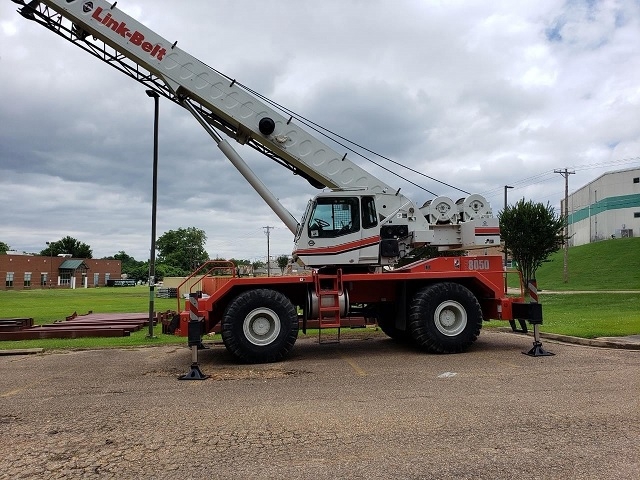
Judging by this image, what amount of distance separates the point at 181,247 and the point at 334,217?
128 metres

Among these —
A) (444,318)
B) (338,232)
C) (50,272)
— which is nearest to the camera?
(444,318)

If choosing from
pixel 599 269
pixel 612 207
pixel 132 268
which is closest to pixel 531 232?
pixel 599 269

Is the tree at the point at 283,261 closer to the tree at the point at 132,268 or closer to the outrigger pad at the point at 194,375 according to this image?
the outrigger pad at the point at 194,375

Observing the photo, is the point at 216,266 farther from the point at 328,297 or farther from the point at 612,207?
the point at 612,207

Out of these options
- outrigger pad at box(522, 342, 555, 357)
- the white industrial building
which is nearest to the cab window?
outrigger pad at box(522, 342, 555, 357)

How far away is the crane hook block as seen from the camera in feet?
36.0

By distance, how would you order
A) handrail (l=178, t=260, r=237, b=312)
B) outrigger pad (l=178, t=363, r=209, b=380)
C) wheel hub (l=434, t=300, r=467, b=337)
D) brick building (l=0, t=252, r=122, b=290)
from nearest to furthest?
outrigger pad (l=178, t=363, r=209, b=380)
wheel hub (l=434, t=300, r=467, b=337)
handrail (l=178, t=260, r=237, b=312)
brick building (l=0, t=252, r=122, b=290)

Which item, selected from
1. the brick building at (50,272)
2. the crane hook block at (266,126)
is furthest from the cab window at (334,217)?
the brick building at (50,272)

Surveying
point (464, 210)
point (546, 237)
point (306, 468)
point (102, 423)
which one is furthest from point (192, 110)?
point (546, 237)

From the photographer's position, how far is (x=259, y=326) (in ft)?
30.3

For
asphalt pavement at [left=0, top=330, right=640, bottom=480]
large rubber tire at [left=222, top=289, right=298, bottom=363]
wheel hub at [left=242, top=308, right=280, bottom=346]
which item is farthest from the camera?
wheel hub at [left=242, top=308, right=280, bottom=346]

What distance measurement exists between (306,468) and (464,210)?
770 centimetres

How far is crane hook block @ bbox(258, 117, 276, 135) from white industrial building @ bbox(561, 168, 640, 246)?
77.6 m

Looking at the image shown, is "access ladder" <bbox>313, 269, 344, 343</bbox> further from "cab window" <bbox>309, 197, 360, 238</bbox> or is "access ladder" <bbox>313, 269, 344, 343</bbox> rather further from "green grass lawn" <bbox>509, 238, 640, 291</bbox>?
"green grass lawn" <bbox>509, 238, 640, 291</bbox>
